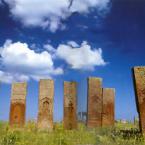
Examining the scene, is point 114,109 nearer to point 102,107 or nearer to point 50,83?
point 102,107

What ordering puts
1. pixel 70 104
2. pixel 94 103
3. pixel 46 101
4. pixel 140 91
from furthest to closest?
pixel 94 103 → pixel 70 104 → pixel 46 101 → pixel 140 91

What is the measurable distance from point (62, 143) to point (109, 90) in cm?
956

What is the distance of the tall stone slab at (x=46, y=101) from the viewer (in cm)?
1731

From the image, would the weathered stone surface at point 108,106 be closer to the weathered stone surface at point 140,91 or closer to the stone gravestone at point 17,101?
the stone gravestone at point 17,101

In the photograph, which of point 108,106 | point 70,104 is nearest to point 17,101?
point 70,104

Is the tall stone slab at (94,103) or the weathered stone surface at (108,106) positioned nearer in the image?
the tall stone slab at (94,103)

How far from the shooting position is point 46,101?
17375 millimetres

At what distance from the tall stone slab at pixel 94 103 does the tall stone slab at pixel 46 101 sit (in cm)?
254

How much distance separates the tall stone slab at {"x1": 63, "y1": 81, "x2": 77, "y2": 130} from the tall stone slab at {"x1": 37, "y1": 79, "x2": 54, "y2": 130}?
713 mm

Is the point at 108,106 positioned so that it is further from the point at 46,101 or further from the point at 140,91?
the point at 140,91

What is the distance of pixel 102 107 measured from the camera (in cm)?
1997

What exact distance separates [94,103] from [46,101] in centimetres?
310

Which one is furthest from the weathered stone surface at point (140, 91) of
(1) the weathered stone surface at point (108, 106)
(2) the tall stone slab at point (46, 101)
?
(1) the weathered stone surface at point (108, 106)

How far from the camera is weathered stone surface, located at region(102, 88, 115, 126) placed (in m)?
20.0
